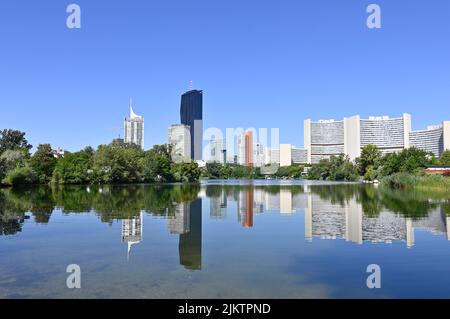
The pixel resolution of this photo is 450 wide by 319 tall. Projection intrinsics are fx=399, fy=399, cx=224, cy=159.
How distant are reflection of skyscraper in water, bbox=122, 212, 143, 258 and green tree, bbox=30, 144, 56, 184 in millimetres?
51440

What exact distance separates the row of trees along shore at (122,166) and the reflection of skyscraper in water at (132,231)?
30.3 metres

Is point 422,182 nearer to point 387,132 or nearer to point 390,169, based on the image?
point 390,169

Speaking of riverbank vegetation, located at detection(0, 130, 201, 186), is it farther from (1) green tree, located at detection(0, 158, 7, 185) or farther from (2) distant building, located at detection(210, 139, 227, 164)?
(2) distant building, located at detection(210, 139, 227, 164)

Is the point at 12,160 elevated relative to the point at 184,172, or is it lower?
elevated

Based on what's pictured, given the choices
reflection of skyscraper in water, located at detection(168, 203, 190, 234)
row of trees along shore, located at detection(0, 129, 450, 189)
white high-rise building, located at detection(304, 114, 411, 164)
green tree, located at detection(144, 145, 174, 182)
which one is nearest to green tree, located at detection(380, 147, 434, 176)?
row of trees along shore, located at detection(0, 129, 450, 189)

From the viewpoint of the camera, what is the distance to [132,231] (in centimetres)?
1390

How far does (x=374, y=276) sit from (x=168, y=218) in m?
10.9

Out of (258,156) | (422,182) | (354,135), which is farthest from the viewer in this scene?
(258,156)

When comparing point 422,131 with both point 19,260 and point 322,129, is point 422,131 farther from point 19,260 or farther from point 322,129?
point 19,260

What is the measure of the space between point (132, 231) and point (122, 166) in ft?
178

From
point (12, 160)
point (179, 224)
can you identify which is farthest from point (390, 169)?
point (12, 160)

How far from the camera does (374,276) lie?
7.82m

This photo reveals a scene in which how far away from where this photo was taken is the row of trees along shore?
53.8 m
